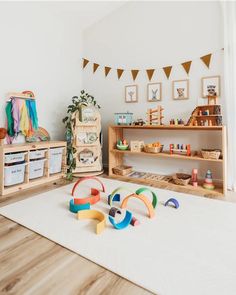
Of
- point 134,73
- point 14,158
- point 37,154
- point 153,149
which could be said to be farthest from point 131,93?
point 14,158

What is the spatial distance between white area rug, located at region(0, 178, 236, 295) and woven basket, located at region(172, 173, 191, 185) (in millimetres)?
508

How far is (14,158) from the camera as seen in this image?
242 cm

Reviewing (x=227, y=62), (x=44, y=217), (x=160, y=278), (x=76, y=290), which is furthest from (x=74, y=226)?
(x=227, y=62)

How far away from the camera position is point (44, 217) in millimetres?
1722

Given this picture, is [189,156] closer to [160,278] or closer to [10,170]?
[160,278]

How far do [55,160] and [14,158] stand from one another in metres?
0.62

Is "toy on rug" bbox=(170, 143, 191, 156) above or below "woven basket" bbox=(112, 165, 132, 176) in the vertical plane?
above

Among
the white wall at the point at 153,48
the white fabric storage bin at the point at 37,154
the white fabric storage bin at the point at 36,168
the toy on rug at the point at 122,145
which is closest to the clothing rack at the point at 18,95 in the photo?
the white fabric storage bin at the point at 37,154

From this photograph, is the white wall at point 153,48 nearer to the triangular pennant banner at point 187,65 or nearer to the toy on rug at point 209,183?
the triangular pennant banner at point 187,65

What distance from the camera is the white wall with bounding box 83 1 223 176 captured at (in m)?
2.68

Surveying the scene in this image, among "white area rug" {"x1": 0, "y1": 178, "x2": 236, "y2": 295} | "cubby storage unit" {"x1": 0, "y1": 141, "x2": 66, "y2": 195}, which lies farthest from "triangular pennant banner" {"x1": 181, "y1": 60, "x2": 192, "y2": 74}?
"cubby storage unit" {"x1": 0, "y1": 141, "x2": 66, "y2": 195}

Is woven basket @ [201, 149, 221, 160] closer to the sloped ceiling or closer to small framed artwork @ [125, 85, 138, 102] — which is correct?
small framed artwork @ [125, 85, 138, 102]

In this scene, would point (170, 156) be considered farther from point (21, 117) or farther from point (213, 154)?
point (21, 117)

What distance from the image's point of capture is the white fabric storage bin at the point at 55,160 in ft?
9.49
